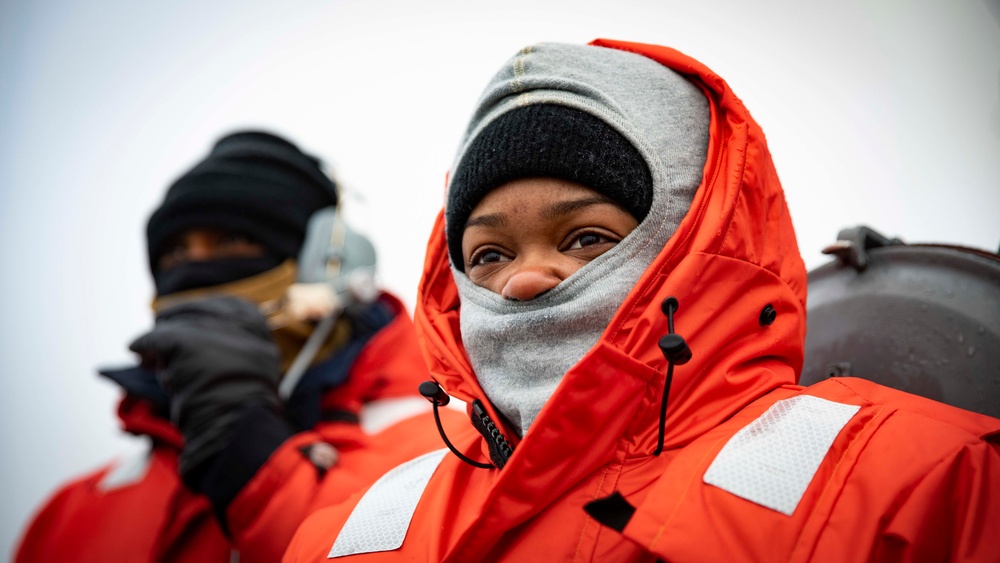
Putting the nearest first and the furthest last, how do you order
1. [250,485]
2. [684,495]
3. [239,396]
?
[684,495]
[250,485]
[239,396]

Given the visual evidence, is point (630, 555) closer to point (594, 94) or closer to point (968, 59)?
point (594, 94)

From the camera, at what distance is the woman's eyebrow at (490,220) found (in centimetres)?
149

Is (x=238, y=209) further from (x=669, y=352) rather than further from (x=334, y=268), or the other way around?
(x=669, y=352)

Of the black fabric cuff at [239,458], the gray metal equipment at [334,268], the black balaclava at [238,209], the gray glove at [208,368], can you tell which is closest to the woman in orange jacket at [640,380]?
the black fabric cuff at [239,458]

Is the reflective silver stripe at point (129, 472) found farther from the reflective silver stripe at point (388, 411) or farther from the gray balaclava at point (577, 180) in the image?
the gray balaclava at point (577, 180)

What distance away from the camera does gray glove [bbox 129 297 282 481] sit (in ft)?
8.04

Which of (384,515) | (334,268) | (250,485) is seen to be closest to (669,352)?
(384,515)

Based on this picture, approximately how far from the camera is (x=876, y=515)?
93 cm

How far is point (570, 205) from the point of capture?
4.65 ft

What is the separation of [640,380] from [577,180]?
0.47m

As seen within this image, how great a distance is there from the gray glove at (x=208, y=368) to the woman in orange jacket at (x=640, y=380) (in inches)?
38.5

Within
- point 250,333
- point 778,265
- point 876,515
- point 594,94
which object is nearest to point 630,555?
point 876,515

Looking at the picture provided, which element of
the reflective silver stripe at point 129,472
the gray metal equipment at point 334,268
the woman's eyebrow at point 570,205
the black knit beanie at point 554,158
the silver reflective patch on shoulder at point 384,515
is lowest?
the reflective silver stripe at point 129,472

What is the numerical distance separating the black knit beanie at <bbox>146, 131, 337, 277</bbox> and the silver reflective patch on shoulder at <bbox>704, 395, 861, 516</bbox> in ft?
8.63
